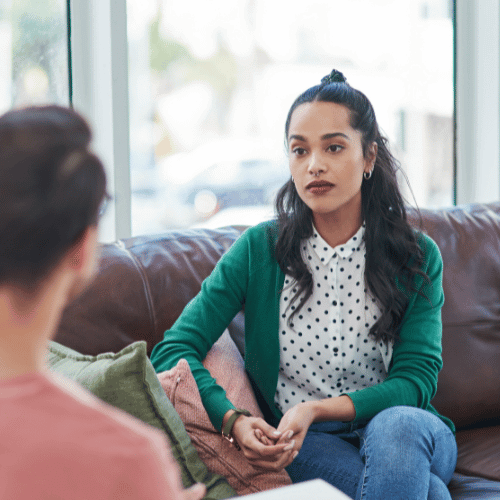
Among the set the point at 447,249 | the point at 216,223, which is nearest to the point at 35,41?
the point at 216,223

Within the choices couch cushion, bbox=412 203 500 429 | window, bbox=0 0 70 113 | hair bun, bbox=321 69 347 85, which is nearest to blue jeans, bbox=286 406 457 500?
couch cushion, bbox=412 203 500 429

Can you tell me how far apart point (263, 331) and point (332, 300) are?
0.61ft

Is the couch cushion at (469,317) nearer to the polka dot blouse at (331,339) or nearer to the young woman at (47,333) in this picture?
the polka dot blouse at (331,339)

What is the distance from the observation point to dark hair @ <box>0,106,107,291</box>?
43 centimetres

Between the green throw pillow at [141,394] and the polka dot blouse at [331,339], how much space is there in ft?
1.09

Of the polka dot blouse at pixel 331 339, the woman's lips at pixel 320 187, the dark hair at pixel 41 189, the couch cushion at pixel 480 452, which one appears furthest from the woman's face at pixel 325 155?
the dark hair at pixel 41 189

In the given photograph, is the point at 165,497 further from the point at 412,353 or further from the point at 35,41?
the point at 35,41

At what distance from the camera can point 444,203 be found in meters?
2.77

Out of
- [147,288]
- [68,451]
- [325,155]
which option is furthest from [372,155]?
[68,451]

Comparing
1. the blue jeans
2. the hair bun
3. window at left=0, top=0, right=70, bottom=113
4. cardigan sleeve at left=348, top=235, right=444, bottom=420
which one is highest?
window at left=0, top=0, right=70, bottom=113

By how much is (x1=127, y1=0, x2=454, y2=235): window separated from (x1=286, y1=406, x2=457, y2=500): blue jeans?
1072mm

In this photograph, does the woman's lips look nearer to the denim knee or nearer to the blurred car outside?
the denim knee

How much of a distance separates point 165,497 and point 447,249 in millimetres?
1592

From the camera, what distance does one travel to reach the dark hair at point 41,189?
428 millimetres
